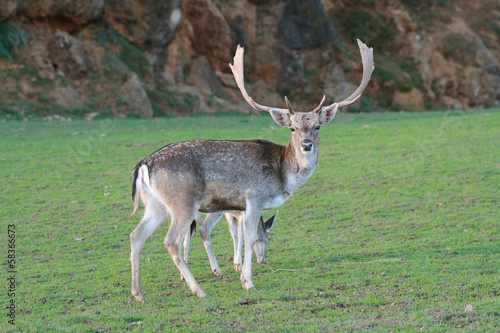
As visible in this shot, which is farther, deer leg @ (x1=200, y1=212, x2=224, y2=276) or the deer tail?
deer leg @ (x1=200, y1=212, x2=224, y2=276)

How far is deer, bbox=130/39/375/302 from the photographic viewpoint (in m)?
8.04

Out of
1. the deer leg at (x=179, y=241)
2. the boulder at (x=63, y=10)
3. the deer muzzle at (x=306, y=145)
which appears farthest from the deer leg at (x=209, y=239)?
the boulder at (x=63, y=10)

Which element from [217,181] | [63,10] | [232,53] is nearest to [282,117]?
[217,181]

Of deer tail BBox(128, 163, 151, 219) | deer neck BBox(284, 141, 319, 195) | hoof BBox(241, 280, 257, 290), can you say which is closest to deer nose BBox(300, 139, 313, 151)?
deer neck BBox(284, 141, 319, 195)

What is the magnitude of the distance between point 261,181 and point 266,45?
89.1 feet

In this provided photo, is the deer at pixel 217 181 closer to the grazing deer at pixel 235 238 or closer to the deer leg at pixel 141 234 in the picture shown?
the deer leg at pixel 141 234

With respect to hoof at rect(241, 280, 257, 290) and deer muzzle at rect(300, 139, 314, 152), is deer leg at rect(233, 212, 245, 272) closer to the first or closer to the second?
hoof at rect(241, 280, 257, 290)

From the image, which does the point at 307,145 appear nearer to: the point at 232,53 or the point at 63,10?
the point at 63,10

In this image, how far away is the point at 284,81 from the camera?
34.9m

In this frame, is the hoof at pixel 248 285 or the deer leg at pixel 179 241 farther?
the hoof at pixel 248 285

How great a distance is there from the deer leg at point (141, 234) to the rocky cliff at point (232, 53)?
57.8 feet

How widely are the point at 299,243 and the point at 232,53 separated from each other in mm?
23843

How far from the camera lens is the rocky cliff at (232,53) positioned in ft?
86.1

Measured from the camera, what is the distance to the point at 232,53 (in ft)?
109
